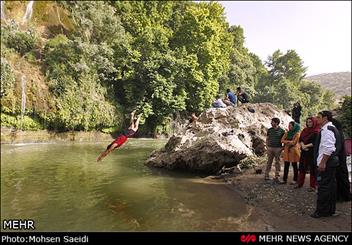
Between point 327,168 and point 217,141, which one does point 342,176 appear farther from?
point 217,141

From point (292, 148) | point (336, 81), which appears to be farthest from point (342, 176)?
point (336, 81)

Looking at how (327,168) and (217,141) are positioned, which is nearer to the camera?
(327,168)

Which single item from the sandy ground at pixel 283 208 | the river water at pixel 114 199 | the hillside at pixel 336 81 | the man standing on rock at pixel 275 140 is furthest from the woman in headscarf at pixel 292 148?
the hillside at pixel 336 81

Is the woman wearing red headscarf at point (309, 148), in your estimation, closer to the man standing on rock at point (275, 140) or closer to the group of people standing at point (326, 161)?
the group of people standing at point (326, 161)

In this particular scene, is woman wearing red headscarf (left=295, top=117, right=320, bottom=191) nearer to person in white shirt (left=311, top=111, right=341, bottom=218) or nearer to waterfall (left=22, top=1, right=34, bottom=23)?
person in white shirt (left=311, top=111, right=341, bottom=218)

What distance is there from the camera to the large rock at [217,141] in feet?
48.0

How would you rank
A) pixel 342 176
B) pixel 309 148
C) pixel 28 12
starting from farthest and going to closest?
pixel 28 12 → pixel 309 148 → pixel 342 176

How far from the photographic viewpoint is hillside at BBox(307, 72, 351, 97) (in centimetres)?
10465

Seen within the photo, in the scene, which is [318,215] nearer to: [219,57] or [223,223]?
[223,223]

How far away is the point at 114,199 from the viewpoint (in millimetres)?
10078

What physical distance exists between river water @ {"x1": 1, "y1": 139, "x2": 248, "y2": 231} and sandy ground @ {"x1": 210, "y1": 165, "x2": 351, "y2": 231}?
0.46m

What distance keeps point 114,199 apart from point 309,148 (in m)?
6.41

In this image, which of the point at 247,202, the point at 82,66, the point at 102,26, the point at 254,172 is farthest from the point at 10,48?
the point at 247,202

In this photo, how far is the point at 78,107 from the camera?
1232 inches
